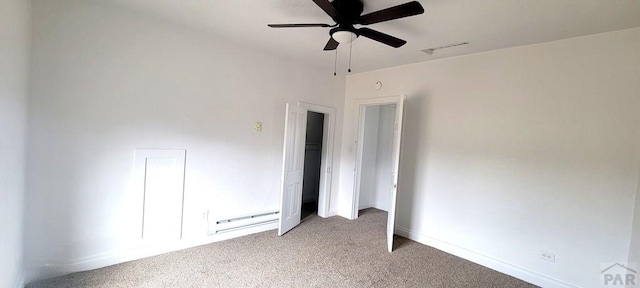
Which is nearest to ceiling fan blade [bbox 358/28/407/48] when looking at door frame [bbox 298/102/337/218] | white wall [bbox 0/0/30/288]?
white wall [bbox 0/0/30/288]

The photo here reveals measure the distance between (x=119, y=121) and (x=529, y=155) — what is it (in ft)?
13.7

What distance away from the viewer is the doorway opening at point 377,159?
17.5 ft

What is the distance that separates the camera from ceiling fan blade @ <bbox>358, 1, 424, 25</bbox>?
1.66 metres

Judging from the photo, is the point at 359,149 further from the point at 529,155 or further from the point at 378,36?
the point at 378,36

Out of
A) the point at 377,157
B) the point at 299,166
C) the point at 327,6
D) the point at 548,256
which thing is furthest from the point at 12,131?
the point at 377,157

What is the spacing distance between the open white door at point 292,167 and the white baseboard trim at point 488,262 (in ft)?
5.30

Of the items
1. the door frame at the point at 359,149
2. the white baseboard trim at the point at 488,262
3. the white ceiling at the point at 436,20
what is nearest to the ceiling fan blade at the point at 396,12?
the white ceiling at the point at 436,20

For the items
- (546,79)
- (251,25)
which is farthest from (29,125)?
→ (546,79)

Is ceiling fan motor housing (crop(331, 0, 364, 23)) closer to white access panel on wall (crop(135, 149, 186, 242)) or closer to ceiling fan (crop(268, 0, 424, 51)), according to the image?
ceiling fan (crop(268, 0, 424, 51))

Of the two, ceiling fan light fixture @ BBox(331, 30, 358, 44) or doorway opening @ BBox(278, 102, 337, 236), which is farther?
doorway opening @ BBox(278, 102, 337, 236)

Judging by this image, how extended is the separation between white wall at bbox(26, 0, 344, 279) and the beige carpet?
1.01 feet

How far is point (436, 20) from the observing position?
245cm

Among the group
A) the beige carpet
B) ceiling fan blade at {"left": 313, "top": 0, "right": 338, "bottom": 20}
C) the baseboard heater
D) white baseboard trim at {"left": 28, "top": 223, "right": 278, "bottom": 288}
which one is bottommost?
the beige carpet

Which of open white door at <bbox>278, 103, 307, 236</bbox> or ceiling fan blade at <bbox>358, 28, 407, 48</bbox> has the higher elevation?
ceiling fan blade at <bbox>358, 28, 407, 48</bbox>
